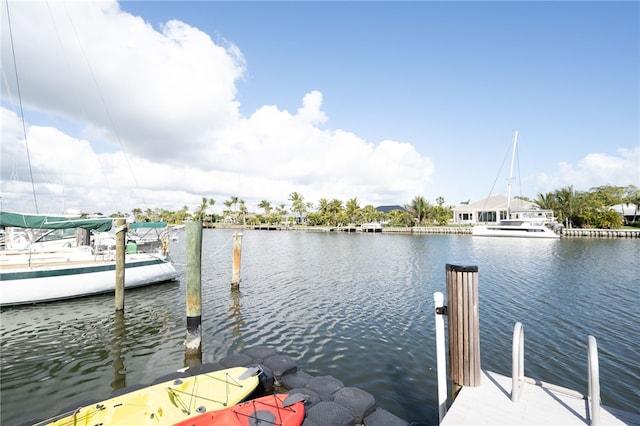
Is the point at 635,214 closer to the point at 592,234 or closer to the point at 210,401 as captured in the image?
the point at 592,234

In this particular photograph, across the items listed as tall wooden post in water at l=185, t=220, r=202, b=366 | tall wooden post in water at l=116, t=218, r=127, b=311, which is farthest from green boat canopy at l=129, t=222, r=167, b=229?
tall wooden post in water at l=185, t=220, r=202, b=366

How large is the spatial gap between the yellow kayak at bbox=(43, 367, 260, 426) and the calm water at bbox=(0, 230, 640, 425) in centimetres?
251

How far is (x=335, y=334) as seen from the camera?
11.4 m

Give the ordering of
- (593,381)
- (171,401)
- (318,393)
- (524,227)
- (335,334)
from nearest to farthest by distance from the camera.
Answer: (593,381)
(171,401)
(318,393)
(335,334)
(524,227)

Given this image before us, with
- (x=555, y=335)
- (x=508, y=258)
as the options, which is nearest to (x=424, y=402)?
(x=555, y=335)

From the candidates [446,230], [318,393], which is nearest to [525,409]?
[318,393]

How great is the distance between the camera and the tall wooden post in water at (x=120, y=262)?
1348 cm

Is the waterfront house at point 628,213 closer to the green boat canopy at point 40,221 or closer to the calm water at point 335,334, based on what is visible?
the calm water at point 335,334

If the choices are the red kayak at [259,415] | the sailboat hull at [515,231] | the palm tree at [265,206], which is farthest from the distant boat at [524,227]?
the palm tree at [265,206]

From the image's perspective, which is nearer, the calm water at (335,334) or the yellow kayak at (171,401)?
the yellow kayak at (171,401)

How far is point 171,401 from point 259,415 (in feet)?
5.82

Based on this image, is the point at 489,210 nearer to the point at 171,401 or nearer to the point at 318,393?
the point at 318,393

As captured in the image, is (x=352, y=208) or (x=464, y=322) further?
(x=352, y=208)

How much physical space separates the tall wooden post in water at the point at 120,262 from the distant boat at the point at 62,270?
10.3ft
